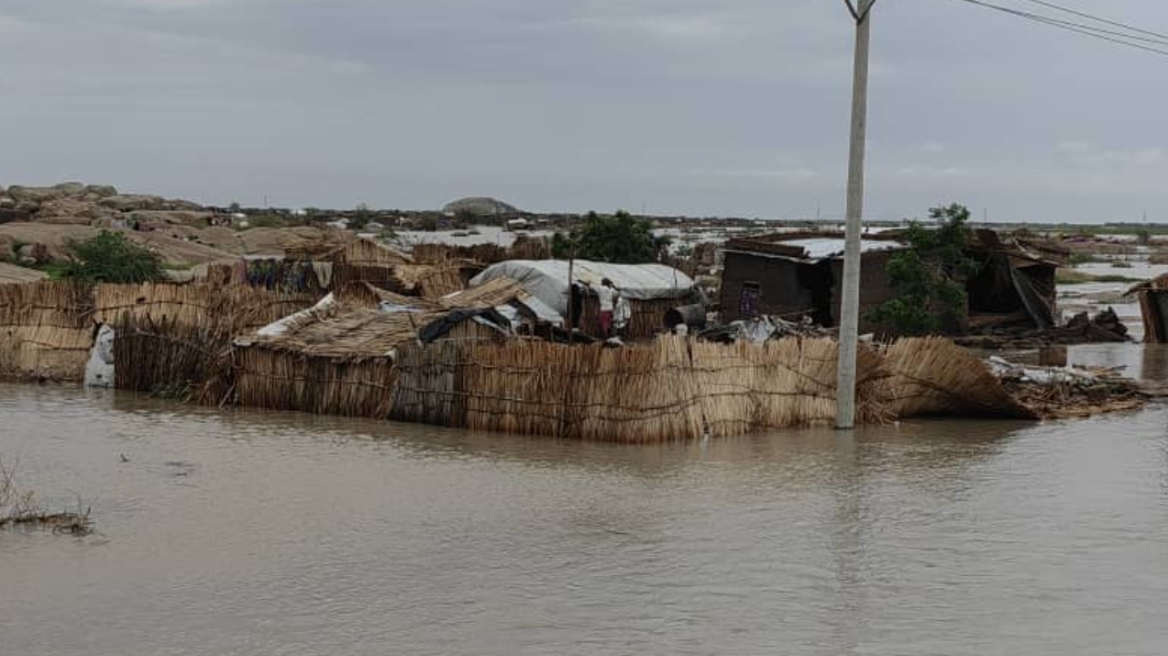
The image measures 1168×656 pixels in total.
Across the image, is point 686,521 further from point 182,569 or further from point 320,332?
point 320,332

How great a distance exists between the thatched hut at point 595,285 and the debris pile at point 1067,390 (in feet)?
19.7

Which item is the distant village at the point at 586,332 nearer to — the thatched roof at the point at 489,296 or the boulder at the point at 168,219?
the thatched roof at the point at 489,296

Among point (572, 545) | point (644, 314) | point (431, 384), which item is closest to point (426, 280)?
point (644, 314)

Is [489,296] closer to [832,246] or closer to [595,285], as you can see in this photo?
[595,285]

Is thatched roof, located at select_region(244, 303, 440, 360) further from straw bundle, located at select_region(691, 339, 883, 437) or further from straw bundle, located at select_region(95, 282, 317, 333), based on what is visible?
straw bundle, located at select_region(691, 339, 883, 437)

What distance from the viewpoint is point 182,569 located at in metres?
7.61

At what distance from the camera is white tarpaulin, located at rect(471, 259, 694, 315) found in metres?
19.6

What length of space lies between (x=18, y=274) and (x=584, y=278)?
11.2 meters

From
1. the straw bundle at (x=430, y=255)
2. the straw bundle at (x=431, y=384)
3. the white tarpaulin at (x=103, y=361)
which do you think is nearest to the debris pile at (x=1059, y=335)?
the straw bundle at (x=430, y=255)

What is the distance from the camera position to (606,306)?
19578 mm

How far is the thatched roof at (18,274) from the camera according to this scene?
23.5 m

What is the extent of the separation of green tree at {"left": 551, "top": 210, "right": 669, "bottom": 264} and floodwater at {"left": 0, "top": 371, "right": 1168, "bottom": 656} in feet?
42.3

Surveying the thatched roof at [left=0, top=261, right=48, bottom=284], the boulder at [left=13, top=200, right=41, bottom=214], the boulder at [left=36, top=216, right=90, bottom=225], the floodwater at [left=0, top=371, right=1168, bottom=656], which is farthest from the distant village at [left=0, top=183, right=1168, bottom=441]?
the boulder at [left=13, top=200, right=41, bottom=214]

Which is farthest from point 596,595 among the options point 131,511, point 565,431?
point 565,431
